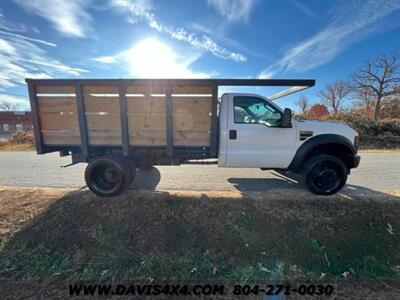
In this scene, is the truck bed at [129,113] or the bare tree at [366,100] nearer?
the truck bed at [129,113]

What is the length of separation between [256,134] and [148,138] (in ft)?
7.55

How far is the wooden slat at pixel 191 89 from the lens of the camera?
4.40 metres

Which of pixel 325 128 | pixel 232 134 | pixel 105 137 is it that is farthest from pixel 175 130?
pixel 325 128

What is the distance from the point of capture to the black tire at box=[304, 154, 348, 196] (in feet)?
15.3

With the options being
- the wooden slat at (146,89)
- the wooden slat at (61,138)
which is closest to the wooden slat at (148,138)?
the wooden slat at (146,89)

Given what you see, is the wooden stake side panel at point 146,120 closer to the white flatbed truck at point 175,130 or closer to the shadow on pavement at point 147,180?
the white flatbed truck at point 175,130

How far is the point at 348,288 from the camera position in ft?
9.52

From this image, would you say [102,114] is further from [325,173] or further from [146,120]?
[325,173]

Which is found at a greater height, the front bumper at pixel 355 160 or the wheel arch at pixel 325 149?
the wheel arch at pixel 325 149

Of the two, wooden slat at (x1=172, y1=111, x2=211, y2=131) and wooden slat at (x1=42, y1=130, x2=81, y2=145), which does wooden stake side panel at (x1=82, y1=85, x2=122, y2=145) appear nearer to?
wooden slat at (x1=42, y1=130, x2=81, y2=145)

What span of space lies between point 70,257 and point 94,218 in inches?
31.2

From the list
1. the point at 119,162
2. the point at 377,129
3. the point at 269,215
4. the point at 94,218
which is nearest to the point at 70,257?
the point at 94,218

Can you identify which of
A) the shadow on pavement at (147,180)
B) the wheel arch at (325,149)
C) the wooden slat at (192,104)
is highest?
the wooden slat at (192,104)

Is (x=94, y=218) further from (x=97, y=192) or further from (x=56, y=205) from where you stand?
(x=56, y=205)
